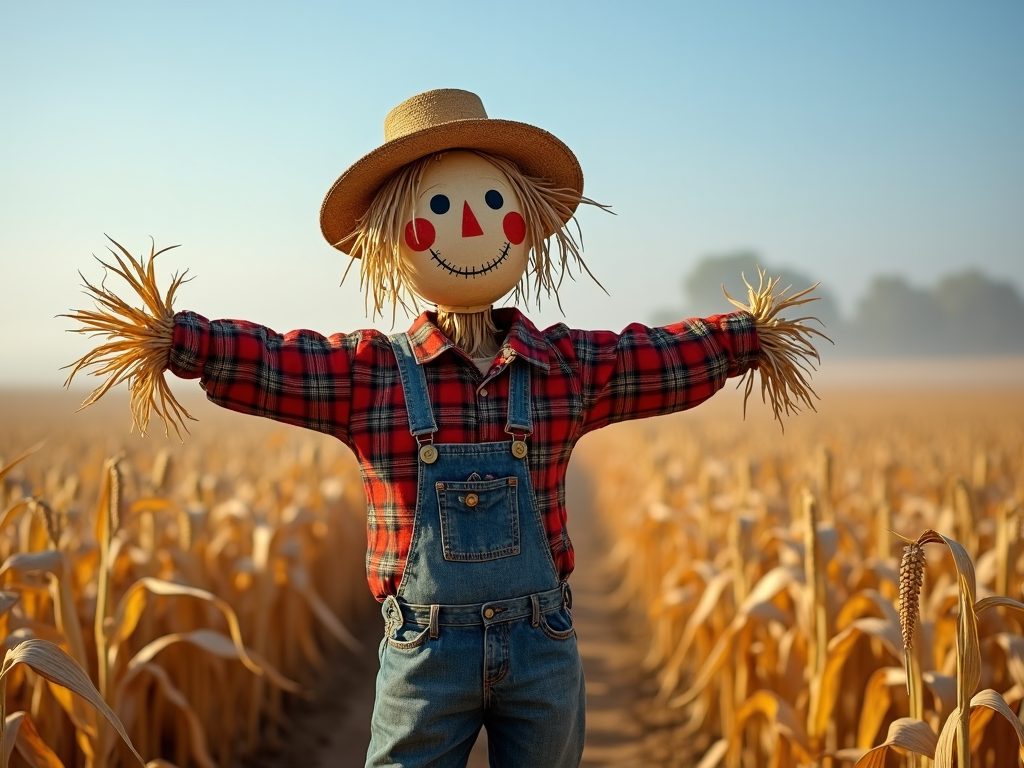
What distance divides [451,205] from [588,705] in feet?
9.59

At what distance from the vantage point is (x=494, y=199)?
6.24 feet

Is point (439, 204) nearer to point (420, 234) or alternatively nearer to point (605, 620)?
point (420, 234)

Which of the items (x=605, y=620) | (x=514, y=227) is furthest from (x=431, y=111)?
(x=605, y=620)

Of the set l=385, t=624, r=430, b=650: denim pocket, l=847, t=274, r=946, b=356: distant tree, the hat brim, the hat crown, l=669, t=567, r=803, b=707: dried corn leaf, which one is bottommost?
l=669, t=567, r=803, b=707: dried corn leaf

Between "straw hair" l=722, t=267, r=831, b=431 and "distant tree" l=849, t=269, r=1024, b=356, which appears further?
"distant tree" l=849, t=269, r=1024, b=356

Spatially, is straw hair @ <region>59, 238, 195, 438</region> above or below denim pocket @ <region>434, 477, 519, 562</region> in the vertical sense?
above

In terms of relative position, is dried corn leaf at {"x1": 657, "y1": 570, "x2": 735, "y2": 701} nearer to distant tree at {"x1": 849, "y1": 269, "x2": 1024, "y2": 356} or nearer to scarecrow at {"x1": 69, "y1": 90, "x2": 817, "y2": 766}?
scarecrow at {"x1": 69, "y1": 90, "x2": 817, "y2": 766}

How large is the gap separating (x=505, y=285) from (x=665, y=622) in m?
2.90

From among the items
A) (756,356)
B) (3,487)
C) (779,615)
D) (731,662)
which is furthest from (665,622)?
(3,487)

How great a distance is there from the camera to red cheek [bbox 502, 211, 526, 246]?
191cm

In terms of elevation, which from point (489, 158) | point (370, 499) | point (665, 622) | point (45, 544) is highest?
point (489, 158)

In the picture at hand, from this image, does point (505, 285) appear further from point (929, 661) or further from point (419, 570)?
point (929, 661)

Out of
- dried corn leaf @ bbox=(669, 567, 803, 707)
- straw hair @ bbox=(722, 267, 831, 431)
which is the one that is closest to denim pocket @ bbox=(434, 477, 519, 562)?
straw hair @ bbox=(722, 267, 831, 431)

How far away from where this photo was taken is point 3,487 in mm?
3062
